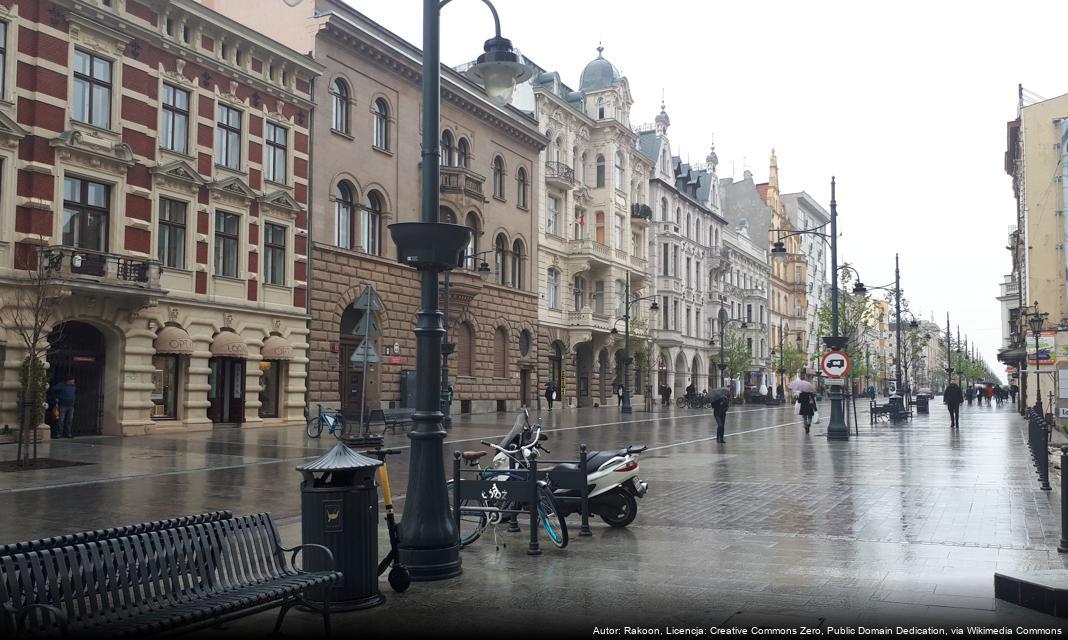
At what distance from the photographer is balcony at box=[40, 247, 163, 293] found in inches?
878

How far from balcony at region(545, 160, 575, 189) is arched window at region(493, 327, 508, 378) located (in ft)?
32.1

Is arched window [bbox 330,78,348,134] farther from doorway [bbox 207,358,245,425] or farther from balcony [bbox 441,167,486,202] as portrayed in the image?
doorway [bbox 207,358,245,425]

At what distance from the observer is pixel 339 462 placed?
6188 millimetres

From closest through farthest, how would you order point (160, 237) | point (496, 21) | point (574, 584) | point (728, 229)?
point (574, 584), point (496, 21), point (160, 237), point (728, 229)

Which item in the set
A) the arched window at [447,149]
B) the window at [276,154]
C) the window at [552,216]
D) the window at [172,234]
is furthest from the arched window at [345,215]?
the window at [552,216]

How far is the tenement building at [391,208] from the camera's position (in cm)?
3281

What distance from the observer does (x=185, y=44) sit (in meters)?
27.0

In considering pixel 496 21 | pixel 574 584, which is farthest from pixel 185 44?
pixel 574 584

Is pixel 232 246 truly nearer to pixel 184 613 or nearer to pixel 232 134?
pixel 232 134

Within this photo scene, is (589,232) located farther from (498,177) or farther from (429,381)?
(429,381)

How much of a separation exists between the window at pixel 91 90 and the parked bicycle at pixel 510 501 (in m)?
18.9

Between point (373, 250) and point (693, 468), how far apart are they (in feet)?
71.8

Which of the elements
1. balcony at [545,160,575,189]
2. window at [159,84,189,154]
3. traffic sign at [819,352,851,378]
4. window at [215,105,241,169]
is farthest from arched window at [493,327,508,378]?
traffic sign at [819,352,851,378]

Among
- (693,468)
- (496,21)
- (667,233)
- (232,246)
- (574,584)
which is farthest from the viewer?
(667,233)
